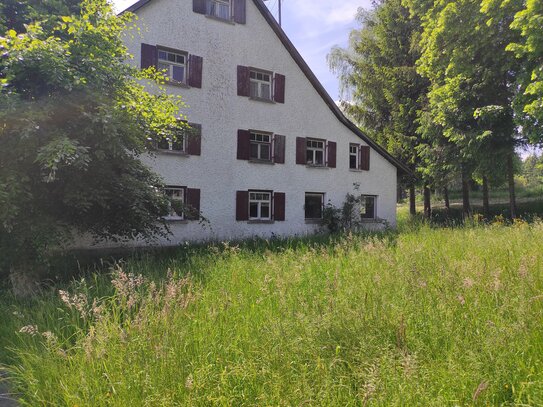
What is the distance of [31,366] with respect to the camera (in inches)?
126

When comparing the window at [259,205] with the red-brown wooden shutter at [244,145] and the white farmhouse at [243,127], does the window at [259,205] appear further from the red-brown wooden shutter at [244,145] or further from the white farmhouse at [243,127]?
the red-brown wooden shutter at [244,145]

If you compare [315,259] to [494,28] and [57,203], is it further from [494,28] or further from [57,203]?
[494,28]

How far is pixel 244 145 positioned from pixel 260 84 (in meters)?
2.89

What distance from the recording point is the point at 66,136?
19.4 feet

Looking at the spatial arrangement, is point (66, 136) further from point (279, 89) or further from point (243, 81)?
point (279, 89)

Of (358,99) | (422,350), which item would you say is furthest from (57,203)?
(358,99)

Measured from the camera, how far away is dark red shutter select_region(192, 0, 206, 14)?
1455cm

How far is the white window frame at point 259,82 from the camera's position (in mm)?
16125

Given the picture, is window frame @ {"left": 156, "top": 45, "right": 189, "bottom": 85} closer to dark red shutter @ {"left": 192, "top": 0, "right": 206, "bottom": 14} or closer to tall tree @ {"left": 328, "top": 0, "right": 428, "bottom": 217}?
dark red shutter @ {"left": 192, "top": 0, "right": 206, "bottom": 14}

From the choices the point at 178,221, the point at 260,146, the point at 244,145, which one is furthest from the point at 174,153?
the point at 260,146

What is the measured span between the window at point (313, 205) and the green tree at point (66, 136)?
410 inches

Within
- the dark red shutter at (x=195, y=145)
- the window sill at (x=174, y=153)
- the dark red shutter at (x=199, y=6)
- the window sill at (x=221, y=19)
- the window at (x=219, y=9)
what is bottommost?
the window sill at (x=174, y=153)

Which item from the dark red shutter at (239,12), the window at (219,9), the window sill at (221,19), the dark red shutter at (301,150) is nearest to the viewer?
the window sill at (221,19)

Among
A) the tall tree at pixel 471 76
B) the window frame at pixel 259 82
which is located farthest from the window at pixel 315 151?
the tall tree at pixel 471 76
